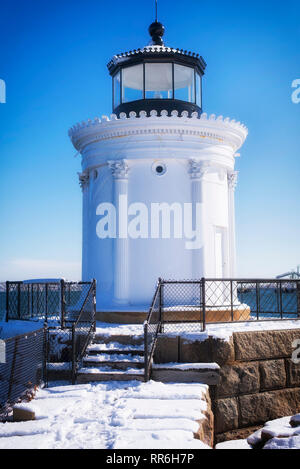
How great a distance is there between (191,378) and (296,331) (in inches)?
119

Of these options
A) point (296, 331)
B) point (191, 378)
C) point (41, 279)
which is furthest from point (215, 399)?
point (41, 279)

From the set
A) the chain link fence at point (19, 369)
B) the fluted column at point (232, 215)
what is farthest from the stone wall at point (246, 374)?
the fluted column at point (232, 215)

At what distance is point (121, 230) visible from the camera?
1335 centimetres

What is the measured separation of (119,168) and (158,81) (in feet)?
10.7

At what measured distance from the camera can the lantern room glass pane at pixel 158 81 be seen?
14.2m

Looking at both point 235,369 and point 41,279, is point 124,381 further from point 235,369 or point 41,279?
point 41,279

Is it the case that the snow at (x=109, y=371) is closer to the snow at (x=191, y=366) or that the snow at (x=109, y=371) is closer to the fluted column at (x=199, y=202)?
the snow at (x=191, y=366)

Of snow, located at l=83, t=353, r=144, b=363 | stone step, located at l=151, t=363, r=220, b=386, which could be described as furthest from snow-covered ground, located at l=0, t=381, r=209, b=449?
snow, located at l=83, t=353, r=144, b=363

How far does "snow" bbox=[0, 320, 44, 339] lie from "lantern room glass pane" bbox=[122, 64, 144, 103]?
23.5ft

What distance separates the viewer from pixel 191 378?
9.14 m

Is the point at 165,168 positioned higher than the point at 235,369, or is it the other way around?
the point at 165,168

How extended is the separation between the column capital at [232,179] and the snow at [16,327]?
7.01 m

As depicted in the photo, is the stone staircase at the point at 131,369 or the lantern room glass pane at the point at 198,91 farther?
the lantern room glass pane at the point at 198,91
